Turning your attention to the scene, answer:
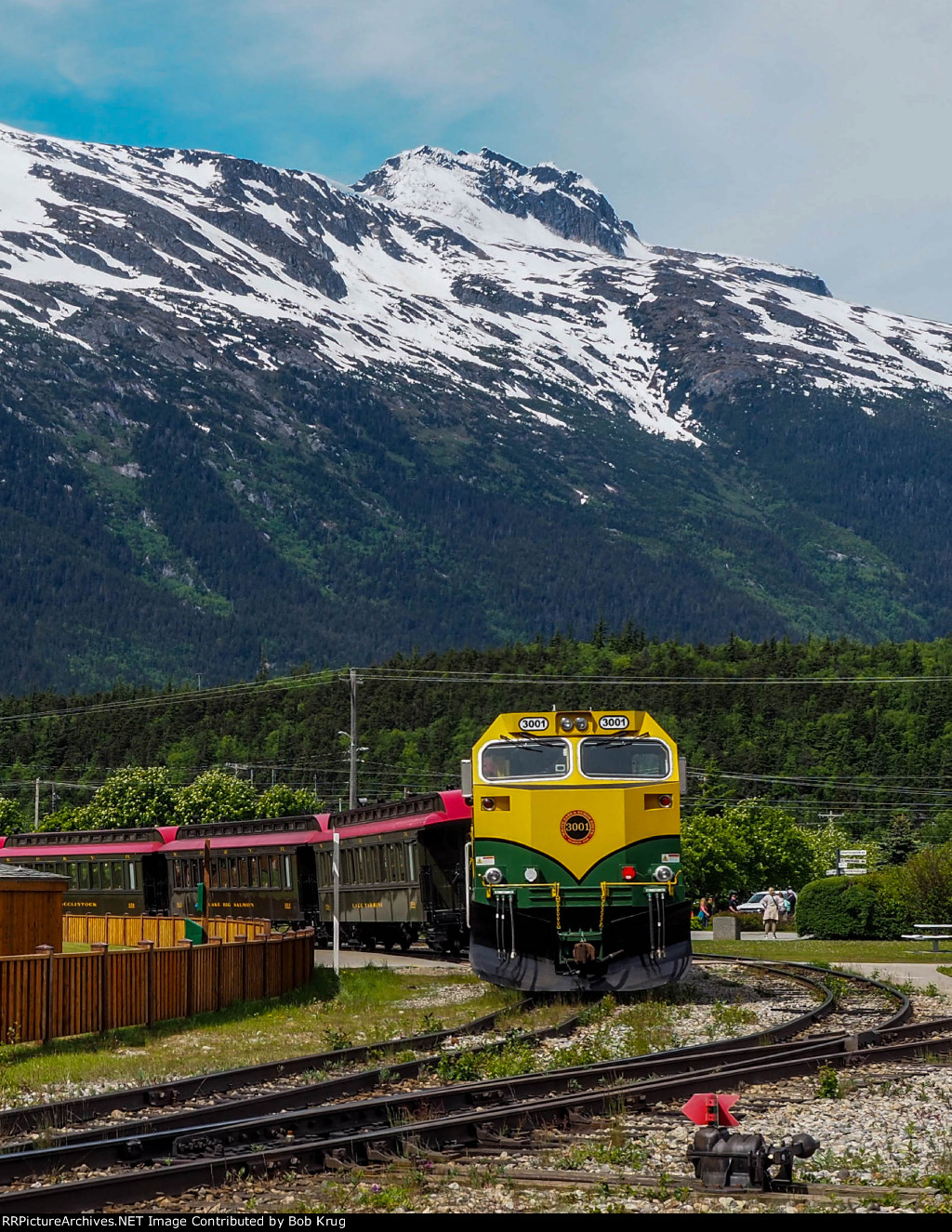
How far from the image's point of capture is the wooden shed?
27.5 metres

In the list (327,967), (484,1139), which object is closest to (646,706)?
(327,967)

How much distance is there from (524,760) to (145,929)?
56.0 ft

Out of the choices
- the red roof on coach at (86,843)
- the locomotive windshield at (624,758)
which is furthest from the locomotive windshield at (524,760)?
the red roof on coach at (86,843)

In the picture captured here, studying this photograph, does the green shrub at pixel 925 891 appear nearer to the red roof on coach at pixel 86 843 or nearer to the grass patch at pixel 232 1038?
the grass patch at pixel 232 1038

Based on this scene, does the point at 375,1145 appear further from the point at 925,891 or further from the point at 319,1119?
the point at 925,891

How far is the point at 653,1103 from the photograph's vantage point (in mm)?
15477

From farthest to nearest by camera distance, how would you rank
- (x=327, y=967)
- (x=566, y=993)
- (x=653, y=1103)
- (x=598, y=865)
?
(x=327, y=967) < (x=566, y=993) < (x=598, y=865) < (x=653, y=1103)

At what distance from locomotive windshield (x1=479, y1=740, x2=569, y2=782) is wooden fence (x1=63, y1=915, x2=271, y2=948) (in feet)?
26.0

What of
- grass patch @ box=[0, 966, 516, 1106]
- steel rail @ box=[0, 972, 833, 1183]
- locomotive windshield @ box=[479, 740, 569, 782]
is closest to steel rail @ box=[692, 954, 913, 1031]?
steel rail @ box=[0, 972, 833, 1183]

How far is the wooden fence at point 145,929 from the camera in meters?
36.5

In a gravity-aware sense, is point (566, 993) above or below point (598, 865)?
below
